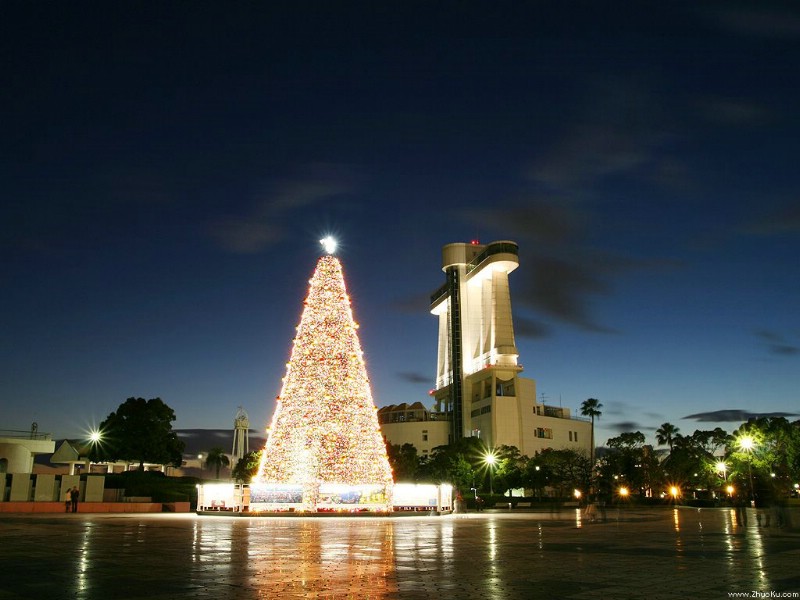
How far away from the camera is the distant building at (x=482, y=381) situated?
118 metres

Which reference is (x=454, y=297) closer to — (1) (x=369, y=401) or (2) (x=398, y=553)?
(1) (x=369, y=401)

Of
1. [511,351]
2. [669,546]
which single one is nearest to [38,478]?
[669,546]

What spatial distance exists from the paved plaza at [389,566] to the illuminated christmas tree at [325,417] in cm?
1362

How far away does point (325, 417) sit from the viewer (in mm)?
33094

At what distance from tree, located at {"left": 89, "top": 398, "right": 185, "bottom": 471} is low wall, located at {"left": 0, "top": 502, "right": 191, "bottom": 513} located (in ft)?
91.8

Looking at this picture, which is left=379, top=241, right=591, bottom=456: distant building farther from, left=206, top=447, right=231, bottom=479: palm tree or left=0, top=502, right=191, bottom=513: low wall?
left=0, top=502, right=191, bottom=513: low wall

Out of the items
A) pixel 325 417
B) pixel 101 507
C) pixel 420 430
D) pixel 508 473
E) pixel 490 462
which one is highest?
pixel 420 430

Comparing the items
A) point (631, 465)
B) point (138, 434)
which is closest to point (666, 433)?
point (631, 465)

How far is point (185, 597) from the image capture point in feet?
28.0

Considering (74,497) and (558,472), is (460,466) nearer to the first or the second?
(558,472)

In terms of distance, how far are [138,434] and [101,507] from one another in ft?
96.4

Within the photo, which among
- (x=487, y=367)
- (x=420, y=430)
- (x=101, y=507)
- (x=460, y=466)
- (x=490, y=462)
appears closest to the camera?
(x=101, y=507)

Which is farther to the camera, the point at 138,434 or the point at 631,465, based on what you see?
the point at 631,465

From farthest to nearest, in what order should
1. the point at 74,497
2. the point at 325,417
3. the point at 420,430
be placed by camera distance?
the point at 420,430, the point at 74,497, the point at 325,417
